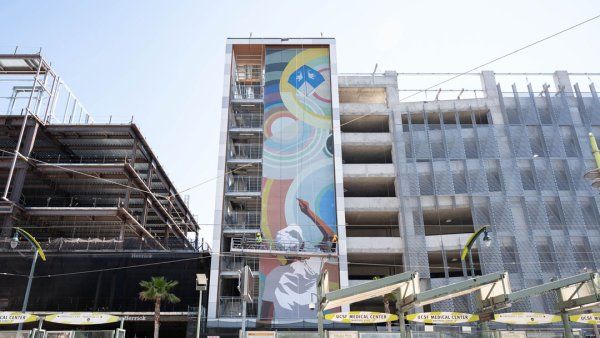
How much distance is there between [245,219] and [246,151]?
310 inches

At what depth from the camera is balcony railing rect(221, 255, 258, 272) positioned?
41.4m

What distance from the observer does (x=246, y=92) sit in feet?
165

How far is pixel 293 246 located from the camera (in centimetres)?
4103

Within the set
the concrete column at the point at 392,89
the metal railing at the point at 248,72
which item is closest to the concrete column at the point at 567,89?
the concrete column at the point at 392,89

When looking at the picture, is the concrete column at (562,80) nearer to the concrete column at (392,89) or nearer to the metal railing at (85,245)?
the concrete column at (392,89)

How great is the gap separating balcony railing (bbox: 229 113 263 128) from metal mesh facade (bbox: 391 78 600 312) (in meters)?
14.2

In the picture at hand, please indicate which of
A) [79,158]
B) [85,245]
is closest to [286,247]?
[85,245]

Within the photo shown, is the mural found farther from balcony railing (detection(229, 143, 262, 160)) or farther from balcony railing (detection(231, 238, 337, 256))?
balcony railing (detection(229, 143, 262, 160))

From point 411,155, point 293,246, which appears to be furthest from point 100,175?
point 411,155

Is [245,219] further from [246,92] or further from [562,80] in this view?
[562,80]

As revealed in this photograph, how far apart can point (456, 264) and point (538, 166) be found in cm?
1271

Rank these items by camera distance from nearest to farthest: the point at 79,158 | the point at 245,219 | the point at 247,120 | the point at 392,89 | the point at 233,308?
1. the point at 233,308
2. the point at 245,219
3. the point at 247,120
4. the point at 392,89
5. the point at 79,158

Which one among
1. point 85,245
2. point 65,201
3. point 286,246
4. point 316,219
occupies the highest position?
point 65,201

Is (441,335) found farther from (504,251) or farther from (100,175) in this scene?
(100,175)
